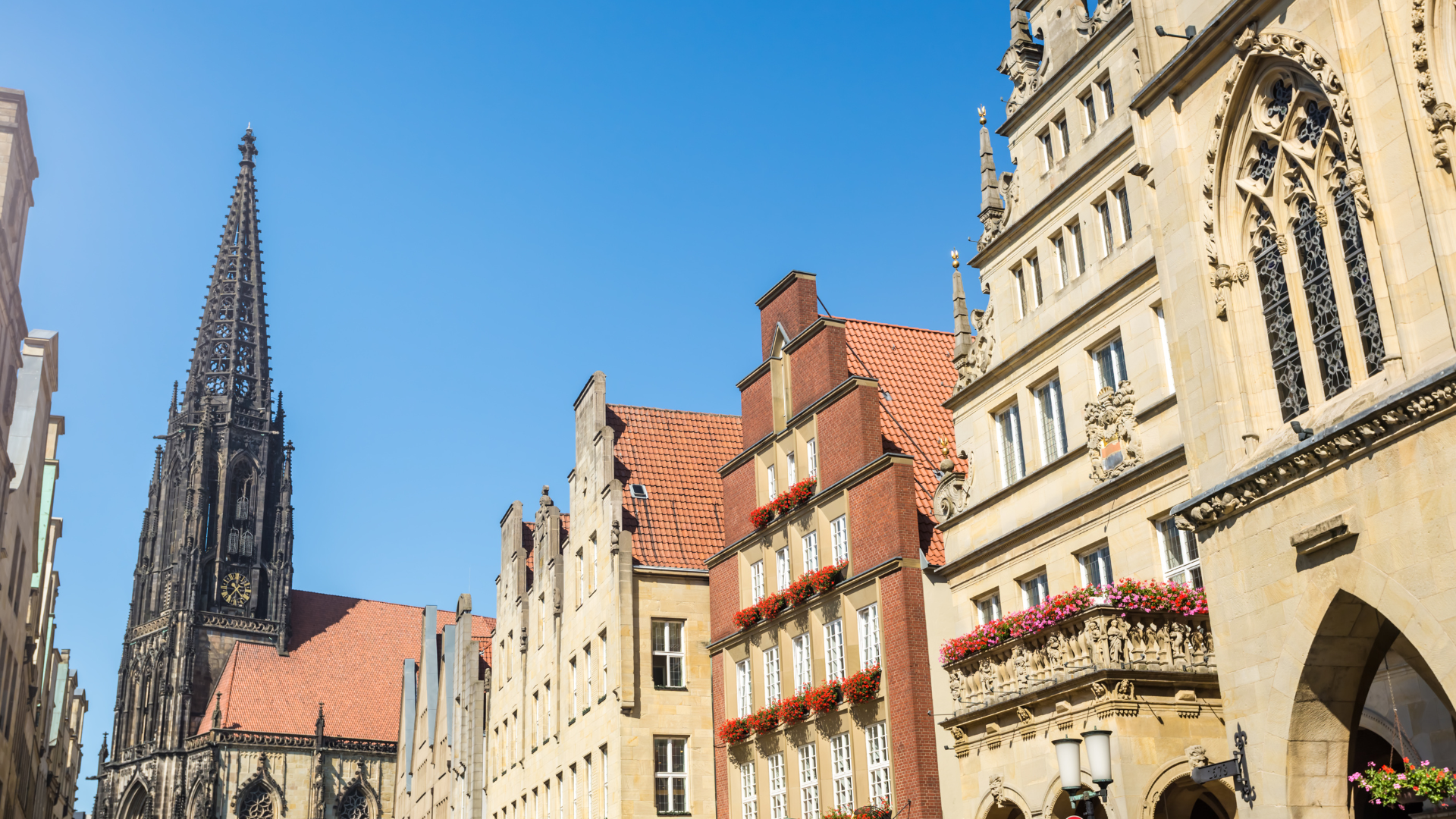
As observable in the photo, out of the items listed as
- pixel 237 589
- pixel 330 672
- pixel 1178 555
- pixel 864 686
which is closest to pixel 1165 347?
pixel 1178 555

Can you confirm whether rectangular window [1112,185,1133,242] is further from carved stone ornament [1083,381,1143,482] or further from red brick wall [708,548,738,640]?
red brick wall [708,548,738,640]

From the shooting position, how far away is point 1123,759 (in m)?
17.8

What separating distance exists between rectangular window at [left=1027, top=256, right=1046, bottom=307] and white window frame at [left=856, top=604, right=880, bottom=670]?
6.94 m

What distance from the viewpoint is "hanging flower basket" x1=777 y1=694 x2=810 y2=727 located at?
29.0 m

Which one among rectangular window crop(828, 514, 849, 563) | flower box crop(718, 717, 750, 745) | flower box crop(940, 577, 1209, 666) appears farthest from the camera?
flower box crop(718, 717, 750, 745)

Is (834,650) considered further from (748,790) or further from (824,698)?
(748,790)

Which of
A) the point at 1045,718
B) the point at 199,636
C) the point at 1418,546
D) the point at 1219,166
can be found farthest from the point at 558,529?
the point at 199,636

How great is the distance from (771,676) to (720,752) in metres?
2.90

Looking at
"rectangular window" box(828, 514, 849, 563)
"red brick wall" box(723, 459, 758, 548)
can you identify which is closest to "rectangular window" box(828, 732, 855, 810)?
"rectangular window" box(828, 514, 849, 563)

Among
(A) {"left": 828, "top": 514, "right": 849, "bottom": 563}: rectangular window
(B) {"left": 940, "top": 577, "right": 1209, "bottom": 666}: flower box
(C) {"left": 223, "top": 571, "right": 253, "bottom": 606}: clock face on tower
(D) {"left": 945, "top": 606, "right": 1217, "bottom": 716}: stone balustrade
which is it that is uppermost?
(C) {"left": 223, "top": 571, "right": 253, "bottom": 606}: clock face on tower

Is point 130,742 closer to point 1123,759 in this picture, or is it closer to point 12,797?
point 12,797

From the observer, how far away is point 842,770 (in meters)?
27.9

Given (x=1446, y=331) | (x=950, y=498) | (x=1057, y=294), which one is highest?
(x=1057, y=294)

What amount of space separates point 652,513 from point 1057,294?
56.6 ft
